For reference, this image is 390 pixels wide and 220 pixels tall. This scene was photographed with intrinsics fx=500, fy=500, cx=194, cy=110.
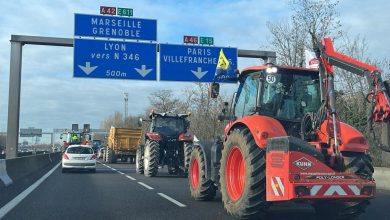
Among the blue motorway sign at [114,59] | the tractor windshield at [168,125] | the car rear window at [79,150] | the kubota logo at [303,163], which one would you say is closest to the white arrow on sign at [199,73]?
the blue motorway sign at [114,59]

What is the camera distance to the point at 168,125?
23047 mm

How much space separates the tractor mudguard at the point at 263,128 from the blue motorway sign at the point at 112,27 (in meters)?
14.4

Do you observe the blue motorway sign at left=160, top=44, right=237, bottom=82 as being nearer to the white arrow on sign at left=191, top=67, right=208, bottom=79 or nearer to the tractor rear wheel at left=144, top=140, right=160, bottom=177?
the white arrow on sign at left=191, top=67, right=208, bottom=79

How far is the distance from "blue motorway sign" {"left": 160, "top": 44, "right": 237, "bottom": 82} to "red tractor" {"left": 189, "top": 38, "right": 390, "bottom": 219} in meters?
12.9

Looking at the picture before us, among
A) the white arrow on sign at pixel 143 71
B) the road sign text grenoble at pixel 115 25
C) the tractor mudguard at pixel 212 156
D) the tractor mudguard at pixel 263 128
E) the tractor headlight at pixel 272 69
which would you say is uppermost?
the road sign text grenoble at pixel 115 25

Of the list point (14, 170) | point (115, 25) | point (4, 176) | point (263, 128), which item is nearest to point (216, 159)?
point (263, 128)

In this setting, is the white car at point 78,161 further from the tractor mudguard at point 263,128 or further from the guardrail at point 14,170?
the tractor mudguard at point 263,128

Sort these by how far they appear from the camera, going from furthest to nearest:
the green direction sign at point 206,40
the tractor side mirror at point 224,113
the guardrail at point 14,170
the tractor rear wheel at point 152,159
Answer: the green direction sign at point 206,40 < the tractor rear wheel at point 152,159 < the guardrail at point 14,170 < the tractor side mirror at point 224,113

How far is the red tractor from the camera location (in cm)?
751

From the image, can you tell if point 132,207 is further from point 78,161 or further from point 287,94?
point 78,161

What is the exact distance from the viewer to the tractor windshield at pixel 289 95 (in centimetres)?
918

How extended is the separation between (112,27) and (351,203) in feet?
52.5

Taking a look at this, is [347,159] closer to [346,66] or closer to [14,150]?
[346,66]

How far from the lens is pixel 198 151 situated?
39.4 ft
